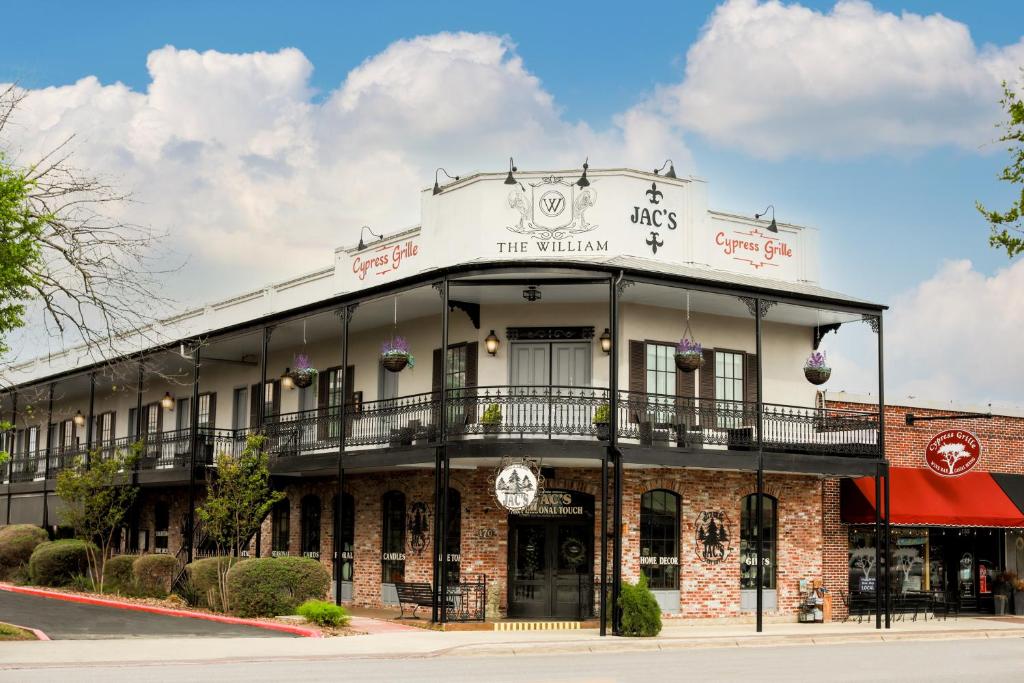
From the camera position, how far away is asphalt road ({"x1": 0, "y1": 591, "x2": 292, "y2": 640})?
2166cm

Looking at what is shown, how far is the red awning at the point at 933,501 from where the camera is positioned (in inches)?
1155

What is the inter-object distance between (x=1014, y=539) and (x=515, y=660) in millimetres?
18616

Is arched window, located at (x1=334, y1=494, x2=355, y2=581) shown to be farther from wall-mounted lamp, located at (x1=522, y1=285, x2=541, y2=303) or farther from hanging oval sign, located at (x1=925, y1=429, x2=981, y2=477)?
hanging oval sign, located at (x1=925, y1=429, x2=981, y2=477)

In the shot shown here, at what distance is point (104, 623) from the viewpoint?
75.2 feet

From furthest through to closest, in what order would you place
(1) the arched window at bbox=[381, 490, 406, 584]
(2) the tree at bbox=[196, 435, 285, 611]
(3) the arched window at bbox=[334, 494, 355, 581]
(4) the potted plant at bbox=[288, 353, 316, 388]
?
(3) the arched window at bbox=[334, 494, 355, 581], (4) the potted plant at bbox=[288, 353, 316, 388], (1) the arched window at bbox=[381, 490, 406, 584], (2) the tree at bbox=[196, 435, 285, 611]

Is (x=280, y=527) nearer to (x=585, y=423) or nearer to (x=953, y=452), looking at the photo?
(x=585, y=423)

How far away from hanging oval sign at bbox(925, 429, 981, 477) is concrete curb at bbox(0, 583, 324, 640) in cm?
1528

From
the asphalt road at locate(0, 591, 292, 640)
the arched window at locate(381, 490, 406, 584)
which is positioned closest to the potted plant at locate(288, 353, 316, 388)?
the arched window at locate(381, 490, 406, 584)

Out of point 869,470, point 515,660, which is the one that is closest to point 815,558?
point 869,470

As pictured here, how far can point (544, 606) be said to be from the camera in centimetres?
2681

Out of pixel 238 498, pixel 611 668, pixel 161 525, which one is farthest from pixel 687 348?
pixel 161 525

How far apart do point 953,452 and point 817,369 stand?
4.26 m

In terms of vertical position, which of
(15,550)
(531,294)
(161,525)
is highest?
(531,294)

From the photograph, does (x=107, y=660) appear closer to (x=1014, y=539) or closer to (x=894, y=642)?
(x=894, y=642)
